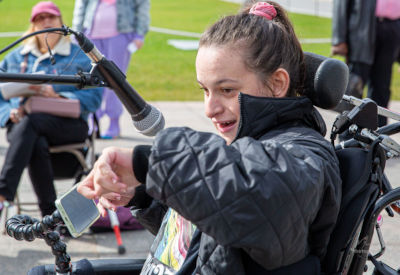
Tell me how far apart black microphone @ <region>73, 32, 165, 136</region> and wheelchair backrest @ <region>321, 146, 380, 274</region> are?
0.54 m

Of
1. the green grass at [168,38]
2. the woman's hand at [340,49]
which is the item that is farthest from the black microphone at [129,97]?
the woman's hand at [340,49]

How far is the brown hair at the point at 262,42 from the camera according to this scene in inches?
68.9

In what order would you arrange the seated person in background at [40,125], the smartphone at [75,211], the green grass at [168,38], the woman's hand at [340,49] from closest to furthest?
the smartphone at [75,211], the seated person in background at [40,125], the woman's hand at [340,49], the green grass at [168,38]

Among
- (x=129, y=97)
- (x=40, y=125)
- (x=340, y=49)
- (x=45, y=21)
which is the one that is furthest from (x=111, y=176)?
(x=340, y=49)

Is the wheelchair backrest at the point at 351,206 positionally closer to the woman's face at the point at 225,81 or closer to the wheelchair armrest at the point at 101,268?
the woman's face at the point at 225,81

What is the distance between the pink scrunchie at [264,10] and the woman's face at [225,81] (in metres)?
0.22

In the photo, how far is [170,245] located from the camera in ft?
6.19

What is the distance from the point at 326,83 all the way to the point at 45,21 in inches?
134

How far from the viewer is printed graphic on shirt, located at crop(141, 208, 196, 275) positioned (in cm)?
182

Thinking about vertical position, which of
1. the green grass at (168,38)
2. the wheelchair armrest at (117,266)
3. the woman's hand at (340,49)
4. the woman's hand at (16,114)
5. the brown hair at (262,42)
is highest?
the brown hair at (262,42)

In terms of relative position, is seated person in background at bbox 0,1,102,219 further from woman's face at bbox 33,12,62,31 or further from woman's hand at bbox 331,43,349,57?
woman's hand at bbox 331,43,349,57

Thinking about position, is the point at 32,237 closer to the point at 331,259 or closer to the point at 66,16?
the point at 331,259

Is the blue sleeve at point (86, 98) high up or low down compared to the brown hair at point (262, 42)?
down

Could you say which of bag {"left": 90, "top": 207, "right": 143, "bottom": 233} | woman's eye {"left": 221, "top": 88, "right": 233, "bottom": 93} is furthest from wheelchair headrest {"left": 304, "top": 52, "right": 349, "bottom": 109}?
bag {"left": 90, "top": 207, "right": 143, "bottom": 233}
